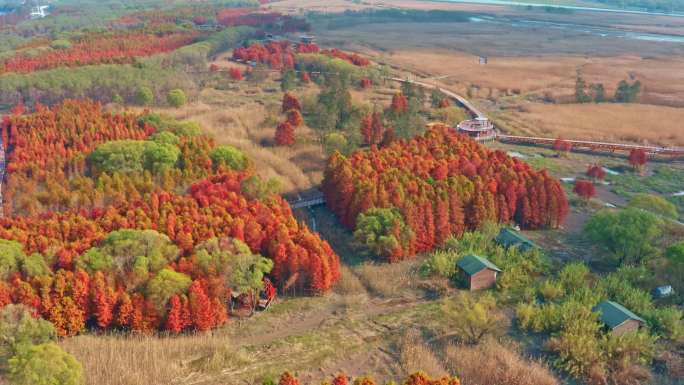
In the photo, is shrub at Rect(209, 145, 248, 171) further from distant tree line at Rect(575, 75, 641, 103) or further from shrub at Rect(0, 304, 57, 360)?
distant tree line at Rect(575, 75, 641, 103)

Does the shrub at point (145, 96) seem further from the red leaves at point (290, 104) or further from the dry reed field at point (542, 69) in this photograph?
the dry reed field at point (542, 69)

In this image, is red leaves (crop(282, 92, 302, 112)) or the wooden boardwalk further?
red leaves (crop(282, 92, 302, 112))

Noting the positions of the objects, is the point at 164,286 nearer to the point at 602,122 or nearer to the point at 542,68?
the point at 602,122

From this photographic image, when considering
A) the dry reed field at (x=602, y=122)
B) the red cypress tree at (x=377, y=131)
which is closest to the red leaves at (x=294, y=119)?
the red cypress tree at (x=377, y=131)

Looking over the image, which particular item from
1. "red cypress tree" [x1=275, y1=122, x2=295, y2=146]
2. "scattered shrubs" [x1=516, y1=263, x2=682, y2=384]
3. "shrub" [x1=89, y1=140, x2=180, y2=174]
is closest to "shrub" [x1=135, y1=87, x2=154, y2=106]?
"red cypress tree" [x1=275, y1=122, x2=295, y2=146]

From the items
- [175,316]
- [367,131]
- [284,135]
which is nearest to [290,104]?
[284,135]

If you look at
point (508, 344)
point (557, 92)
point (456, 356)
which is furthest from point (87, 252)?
point (557, 92)

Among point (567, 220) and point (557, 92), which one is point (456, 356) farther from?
point (557, 92)
